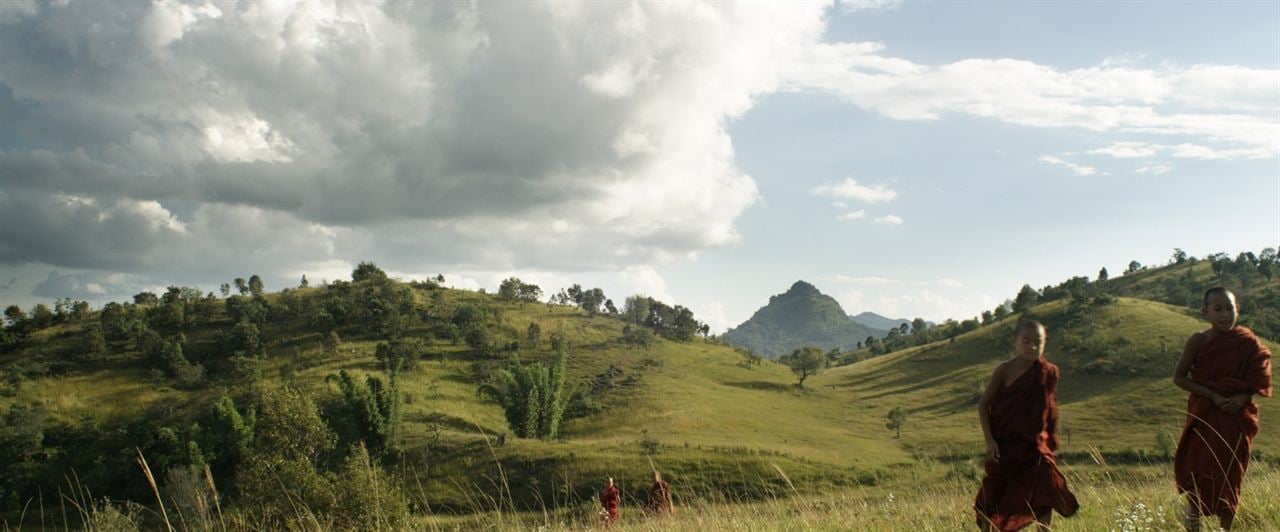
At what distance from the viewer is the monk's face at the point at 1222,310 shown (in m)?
6.17

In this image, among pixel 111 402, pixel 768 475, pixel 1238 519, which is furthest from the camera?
pixel 111 402

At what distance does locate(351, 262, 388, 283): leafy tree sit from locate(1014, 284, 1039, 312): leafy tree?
115 metres

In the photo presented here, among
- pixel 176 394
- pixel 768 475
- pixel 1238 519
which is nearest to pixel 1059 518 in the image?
pixel 1238 519

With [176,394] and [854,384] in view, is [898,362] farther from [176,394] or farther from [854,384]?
[176,394]

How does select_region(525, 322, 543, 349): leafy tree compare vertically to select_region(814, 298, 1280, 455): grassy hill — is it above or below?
above

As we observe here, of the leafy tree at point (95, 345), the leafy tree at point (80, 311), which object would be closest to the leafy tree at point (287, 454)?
the leafy tree at point (95, 345)

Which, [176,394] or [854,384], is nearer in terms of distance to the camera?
[176,394]

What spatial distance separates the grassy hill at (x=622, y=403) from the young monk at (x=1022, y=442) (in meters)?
24.6

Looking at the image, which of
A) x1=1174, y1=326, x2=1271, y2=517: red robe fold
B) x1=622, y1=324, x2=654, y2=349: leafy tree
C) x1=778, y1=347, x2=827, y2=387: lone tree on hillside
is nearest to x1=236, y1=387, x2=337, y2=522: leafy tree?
x1=1174, y1=326, x2=1271, y2=517: red robe fold

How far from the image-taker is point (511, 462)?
4356cm

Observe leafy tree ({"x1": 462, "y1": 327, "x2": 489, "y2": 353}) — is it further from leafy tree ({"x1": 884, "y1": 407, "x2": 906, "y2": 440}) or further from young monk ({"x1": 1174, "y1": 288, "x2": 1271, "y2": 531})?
young monk ({"x1": 1174, "y1": 288, "x2": 1271, "y2": 531})

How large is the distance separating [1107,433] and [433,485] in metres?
51.7

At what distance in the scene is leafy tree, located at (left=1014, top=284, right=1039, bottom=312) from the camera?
11922 centimetres

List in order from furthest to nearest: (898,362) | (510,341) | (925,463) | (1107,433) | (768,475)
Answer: (898,362) → (510,341) → (1107,433) → (925,463) → (768,475)
